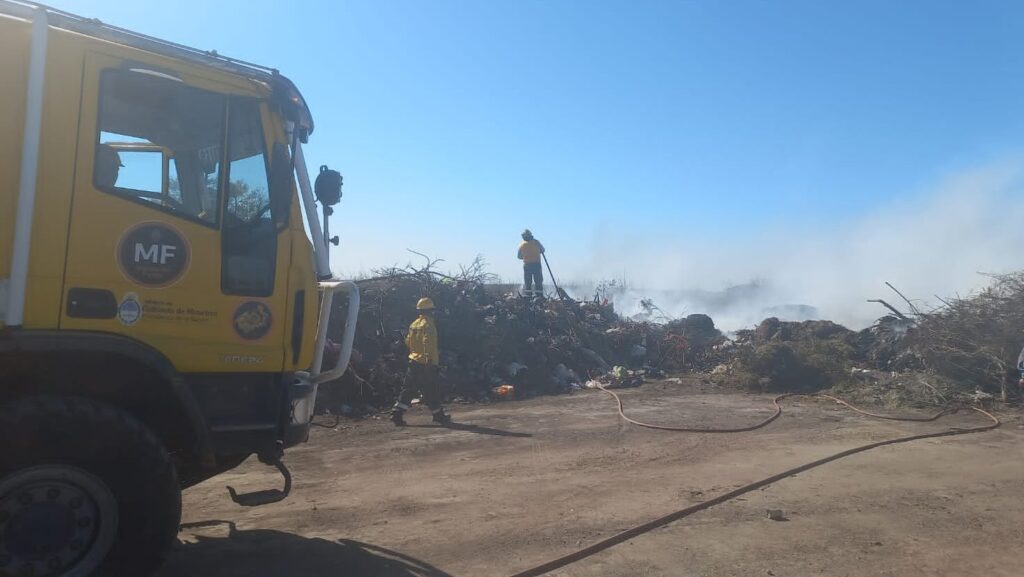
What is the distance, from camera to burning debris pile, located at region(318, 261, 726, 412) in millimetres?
12078

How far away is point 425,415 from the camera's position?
10.6 metres

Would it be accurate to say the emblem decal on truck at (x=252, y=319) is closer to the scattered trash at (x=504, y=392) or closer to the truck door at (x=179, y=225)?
the truck door at (x=179, y=225)

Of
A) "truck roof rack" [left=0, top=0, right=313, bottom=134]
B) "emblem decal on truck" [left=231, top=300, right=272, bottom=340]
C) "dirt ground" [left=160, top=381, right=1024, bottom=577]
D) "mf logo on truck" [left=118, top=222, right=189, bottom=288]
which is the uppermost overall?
"truck roof rack" [left=0, top=0, right=313, bottom=134]

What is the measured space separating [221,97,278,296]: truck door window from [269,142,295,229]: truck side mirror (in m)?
0.04

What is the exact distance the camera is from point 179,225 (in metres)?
3.91

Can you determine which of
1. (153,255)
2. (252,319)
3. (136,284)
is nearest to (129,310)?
(136,284)

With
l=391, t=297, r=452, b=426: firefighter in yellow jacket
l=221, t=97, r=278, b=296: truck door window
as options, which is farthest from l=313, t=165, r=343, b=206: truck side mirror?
l=391, t=297, r=452, b=426: firefighter in yellow jacket

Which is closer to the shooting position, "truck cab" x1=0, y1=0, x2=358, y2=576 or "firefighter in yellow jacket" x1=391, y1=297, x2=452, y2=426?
"truck cab" x1=0, y1=0, x2=358, y2=576

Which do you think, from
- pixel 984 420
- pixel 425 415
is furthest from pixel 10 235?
pixel 984 420

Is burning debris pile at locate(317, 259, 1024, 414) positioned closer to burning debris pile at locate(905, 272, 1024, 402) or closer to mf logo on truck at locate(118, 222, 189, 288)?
burning debris pile at locate(905, 272, 1024, 402)

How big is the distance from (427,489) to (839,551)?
11.2ft

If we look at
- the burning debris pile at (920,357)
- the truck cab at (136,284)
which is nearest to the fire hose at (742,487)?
→ the burning debris pile at (920,357)

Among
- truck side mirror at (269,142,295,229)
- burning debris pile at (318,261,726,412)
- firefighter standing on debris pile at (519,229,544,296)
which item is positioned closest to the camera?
truck side mirror at (269,142,295,229)

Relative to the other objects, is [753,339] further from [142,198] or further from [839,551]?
[142,198]
